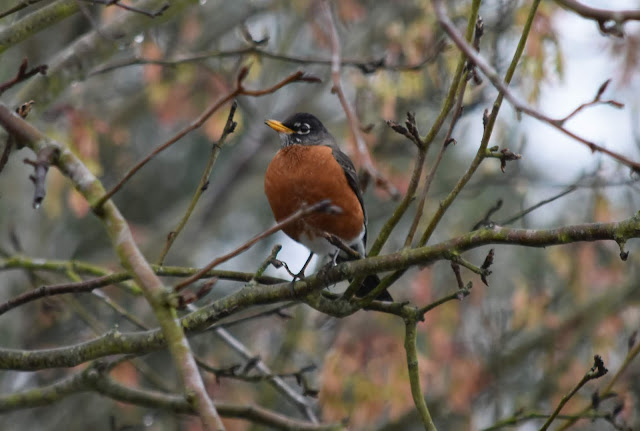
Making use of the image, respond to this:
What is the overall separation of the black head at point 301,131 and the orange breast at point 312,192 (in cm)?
34

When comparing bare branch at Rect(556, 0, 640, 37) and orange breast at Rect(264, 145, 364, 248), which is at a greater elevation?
orange breast at Rect(264, 145, 364, 248)

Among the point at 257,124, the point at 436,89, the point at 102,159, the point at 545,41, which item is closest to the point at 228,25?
the point at 257,124

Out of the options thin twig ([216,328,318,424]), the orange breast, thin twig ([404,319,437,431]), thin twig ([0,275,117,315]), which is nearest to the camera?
thin twig ([0,275,117,315])

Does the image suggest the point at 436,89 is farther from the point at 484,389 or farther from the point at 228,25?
the point at 484,389

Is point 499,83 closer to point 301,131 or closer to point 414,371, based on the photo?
point 414,371

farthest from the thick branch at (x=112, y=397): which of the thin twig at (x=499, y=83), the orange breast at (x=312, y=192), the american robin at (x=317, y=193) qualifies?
the thin twig at (x=499, y=83)

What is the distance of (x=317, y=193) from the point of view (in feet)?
14.0

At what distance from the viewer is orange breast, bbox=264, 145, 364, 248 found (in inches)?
168

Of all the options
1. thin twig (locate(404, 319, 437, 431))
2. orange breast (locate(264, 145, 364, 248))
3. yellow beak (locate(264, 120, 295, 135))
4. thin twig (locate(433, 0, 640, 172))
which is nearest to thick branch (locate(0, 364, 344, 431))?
thin twig (locate(404, 319, 437, 431))

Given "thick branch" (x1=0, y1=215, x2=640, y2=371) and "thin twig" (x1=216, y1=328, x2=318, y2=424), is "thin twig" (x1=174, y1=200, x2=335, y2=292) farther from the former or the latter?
"thin twig" (x1=216, y1=328, x2=318, y2=424)

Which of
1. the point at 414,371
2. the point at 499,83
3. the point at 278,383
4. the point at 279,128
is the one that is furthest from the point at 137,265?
the point at 279,128

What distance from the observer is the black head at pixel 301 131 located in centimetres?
492

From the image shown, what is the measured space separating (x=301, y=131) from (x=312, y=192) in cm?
88

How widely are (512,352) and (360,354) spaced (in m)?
1.49
